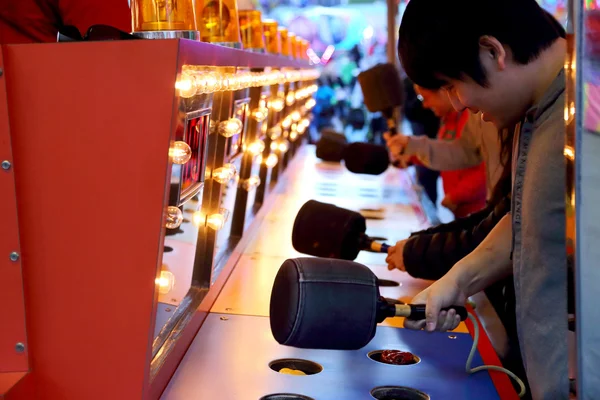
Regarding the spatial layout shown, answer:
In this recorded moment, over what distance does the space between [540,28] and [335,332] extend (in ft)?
2.05

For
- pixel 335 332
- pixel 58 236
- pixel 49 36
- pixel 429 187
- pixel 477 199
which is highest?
pixel 49 36

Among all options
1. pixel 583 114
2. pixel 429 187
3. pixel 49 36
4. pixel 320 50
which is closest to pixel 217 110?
pixel 49 36

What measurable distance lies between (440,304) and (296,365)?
1.20 ft

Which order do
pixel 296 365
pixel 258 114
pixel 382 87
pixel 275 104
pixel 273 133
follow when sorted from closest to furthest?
pixel 296 365
pixel 258 114
pixel 275 104
pixel 273 133
pixel 382 87

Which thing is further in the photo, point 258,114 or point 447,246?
point 258,114

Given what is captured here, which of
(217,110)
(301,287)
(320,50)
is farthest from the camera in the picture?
(320,50)

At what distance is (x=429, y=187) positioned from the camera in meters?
6.07

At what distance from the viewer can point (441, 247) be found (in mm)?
2154

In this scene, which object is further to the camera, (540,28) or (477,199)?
(477,199)

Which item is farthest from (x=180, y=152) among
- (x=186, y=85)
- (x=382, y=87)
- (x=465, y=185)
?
(x=465, y=185)

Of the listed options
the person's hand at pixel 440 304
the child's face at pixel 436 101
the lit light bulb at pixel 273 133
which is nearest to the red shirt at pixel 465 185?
the child's face at pixel 436 101

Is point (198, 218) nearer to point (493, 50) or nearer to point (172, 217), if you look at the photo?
point (172, 217)

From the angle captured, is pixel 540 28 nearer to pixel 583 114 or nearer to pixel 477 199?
pixel 583 114

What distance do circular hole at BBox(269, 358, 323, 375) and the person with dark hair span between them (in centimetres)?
51
